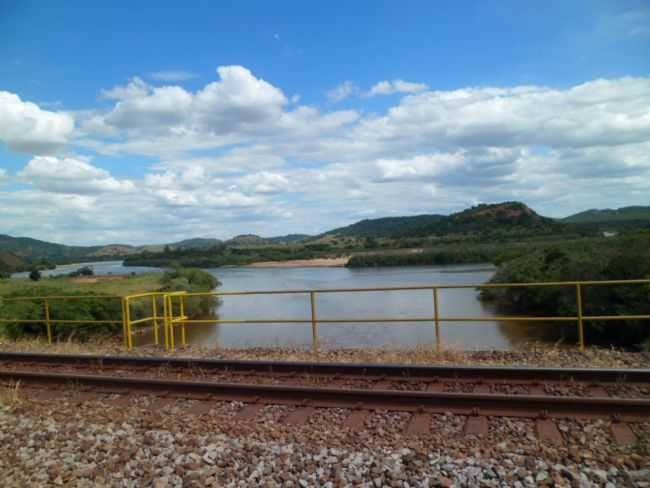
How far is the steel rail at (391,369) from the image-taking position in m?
7.55

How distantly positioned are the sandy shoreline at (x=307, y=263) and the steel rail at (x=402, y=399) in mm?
68189

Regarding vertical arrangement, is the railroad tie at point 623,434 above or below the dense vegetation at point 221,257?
below

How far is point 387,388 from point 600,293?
53.8ft

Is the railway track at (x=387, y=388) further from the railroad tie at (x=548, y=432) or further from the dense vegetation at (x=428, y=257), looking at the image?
the dense vegetation at (x=428, y=257)

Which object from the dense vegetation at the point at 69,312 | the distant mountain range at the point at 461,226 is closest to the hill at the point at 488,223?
the distant mountain range at the point at 461,226

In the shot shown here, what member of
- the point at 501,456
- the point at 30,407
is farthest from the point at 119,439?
the point at 501,456

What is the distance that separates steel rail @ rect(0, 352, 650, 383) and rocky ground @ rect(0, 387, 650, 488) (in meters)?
1.82

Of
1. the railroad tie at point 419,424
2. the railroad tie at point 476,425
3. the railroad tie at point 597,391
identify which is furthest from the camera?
the railroad tie at point 597,391

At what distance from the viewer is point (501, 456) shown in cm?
511

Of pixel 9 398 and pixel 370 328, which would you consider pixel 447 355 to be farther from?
pixel 370 328

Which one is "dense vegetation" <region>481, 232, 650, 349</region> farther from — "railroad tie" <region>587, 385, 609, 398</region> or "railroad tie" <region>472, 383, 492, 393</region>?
"railroad tie" <region>472, 383, 492, 393</region>

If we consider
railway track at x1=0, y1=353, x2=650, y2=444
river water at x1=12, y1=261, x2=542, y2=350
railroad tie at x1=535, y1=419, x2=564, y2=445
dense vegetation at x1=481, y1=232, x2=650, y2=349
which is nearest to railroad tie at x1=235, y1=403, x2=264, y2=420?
railway track at x1=0, y1=353, x2=650, y2=444

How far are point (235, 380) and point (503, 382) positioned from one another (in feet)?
13.8

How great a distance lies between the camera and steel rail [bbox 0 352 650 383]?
755 centimetres
